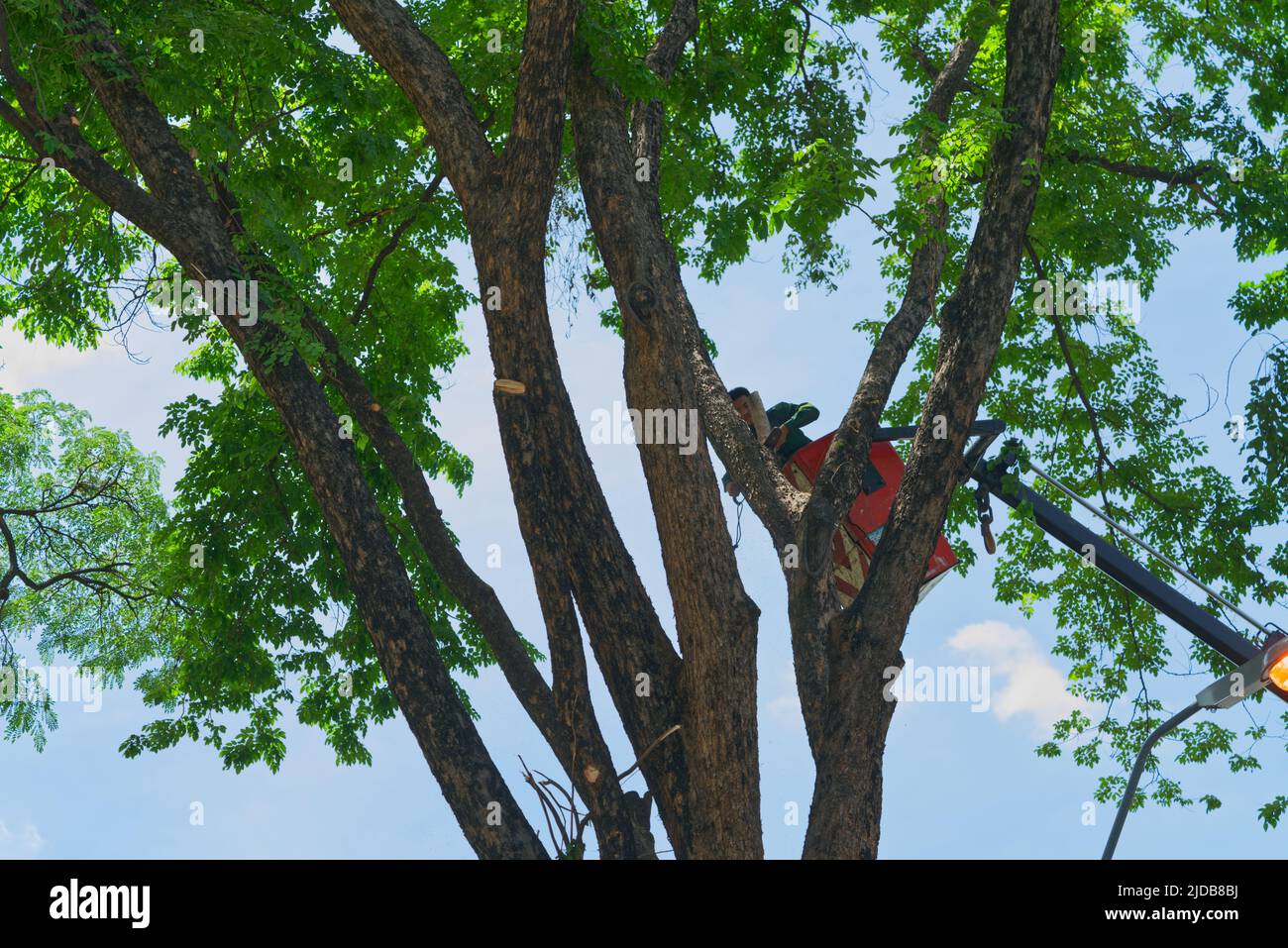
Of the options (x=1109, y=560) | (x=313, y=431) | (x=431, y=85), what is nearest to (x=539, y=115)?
(x=431, y=85)

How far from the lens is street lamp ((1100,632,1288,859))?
22.4ft

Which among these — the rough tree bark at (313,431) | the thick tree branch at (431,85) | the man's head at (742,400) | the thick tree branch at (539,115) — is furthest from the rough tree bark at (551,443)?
the man's head at (742,400)

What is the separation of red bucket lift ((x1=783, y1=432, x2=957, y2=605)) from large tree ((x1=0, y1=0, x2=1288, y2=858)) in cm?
39

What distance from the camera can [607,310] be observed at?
1235 centimetres

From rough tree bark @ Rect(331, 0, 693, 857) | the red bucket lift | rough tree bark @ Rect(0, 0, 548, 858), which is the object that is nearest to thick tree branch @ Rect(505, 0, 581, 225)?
rough tree bark @ Rect(331, 0, 693, 857)

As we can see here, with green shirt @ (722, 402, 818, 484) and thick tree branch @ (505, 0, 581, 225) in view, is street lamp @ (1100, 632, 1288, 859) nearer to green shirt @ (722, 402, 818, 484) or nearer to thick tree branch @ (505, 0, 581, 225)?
green shirt @ (722, 402, 818, 484)

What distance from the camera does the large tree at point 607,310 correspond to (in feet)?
21.8

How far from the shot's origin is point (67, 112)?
7730 mm

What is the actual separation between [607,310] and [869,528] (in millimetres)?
4981

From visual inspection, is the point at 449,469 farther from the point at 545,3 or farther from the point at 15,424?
the point at 15,424

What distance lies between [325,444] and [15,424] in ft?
56.1

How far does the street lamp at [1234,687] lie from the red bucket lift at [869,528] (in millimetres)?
1777

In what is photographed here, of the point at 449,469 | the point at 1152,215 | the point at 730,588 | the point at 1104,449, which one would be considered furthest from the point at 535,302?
the point at 1152,215

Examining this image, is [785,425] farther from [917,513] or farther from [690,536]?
[690,536]
